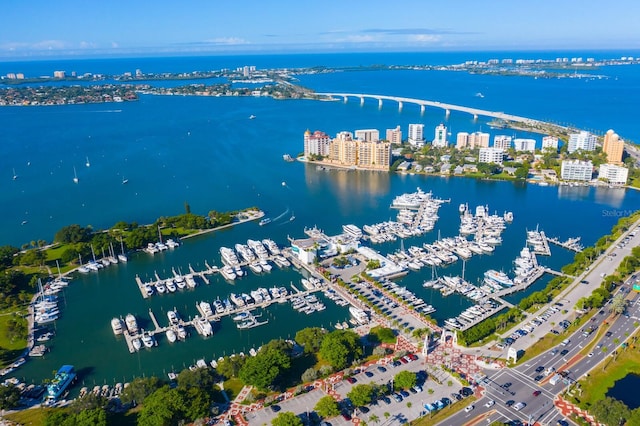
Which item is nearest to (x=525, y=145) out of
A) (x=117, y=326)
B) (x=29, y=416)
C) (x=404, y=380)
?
(x=404, y=380)

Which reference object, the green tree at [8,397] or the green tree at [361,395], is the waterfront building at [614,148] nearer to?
the green tree at [361,395]

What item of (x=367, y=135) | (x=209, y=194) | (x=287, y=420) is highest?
(x=367, y=135)

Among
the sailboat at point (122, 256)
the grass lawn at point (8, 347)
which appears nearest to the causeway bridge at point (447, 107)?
the sailboat at point (122, 256)

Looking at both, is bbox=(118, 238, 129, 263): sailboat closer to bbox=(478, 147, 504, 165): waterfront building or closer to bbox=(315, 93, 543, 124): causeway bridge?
bbox=(478, 147, 504, 165): waterfront building

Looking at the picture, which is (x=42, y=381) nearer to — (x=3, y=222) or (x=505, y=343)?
(x=505, y=343)

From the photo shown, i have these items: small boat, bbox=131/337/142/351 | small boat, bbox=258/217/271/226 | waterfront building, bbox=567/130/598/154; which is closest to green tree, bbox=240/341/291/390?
small boat, bbox=131/337/142/351

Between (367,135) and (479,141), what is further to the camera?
(367,135)

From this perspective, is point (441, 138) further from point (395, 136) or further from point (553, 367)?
point (553, 367)
